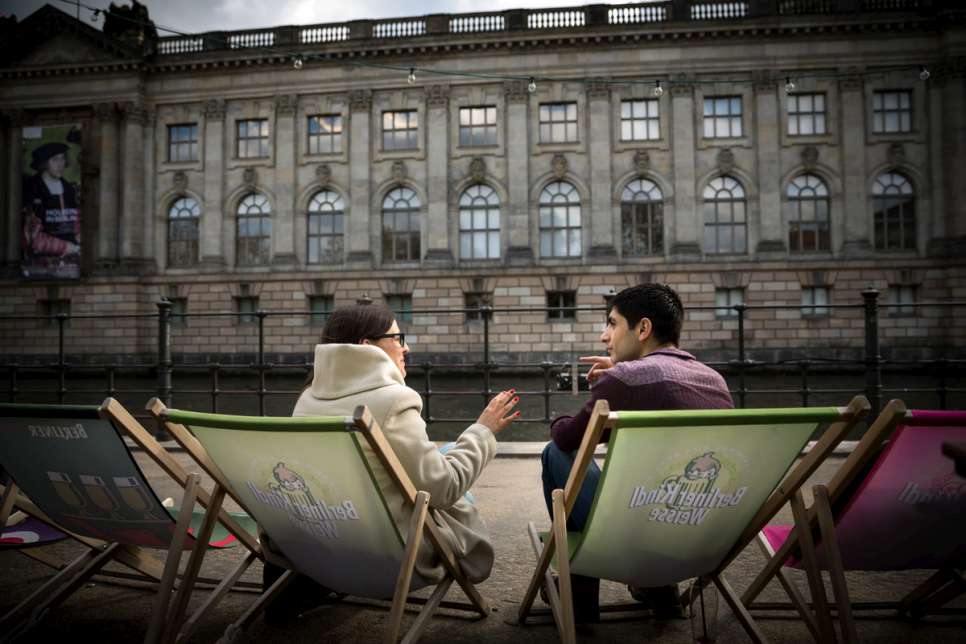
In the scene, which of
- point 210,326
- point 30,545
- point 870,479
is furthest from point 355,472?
point 210,326

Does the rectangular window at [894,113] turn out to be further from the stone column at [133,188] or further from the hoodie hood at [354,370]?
the stone column at [133,188]

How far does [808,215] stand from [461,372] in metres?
14.5

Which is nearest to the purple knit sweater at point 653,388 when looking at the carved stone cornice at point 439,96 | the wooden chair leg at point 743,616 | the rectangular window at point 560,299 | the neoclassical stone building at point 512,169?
the wooden chair leg at point 743,616

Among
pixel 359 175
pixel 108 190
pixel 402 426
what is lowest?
pixel 402 426

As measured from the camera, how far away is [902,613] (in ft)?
8.27

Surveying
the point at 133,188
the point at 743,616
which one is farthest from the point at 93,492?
the point at 133,188

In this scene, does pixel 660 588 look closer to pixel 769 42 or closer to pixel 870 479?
pixel 870 479

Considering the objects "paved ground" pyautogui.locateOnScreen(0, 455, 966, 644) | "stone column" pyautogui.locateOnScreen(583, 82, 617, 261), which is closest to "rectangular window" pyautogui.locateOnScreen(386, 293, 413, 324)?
"stone column" pyautogui.locateOnScreen(583, 82, 617, 261)

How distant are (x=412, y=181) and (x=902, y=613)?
77.4 ft

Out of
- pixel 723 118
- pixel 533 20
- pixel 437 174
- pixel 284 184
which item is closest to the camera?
pixel 723 118

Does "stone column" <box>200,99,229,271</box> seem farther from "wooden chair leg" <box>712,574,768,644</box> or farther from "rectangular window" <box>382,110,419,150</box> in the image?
"wooden chair leg" <box>712,574,768,644</box>

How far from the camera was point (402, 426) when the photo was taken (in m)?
2.06

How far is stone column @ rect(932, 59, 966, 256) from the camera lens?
Answer: 73.0 ft

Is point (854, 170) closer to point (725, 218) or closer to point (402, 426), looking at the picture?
point (725, 218)
